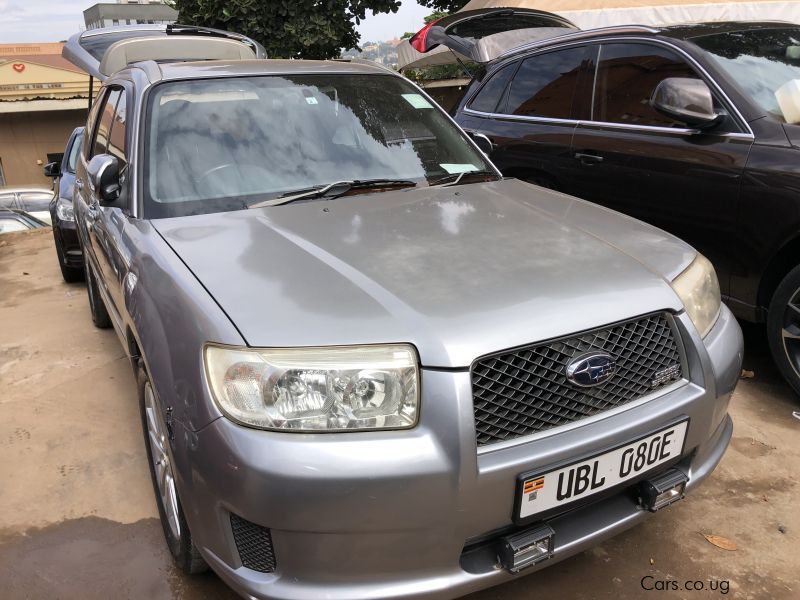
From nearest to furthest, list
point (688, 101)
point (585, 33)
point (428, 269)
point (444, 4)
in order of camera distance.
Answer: point (428, 269) < point (688, 101) < point (585, 33) < point (444, 4)

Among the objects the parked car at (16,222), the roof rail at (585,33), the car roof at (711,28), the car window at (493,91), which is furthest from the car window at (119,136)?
the parked car at (16,222)

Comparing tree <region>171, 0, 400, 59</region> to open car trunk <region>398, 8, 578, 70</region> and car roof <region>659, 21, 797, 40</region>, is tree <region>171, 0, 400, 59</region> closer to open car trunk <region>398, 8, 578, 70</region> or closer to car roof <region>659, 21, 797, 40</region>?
open car trunk <region>398, 8, 578, 70</region>

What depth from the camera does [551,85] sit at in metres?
4.60

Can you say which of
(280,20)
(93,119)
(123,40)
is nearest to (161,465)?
(93,119)

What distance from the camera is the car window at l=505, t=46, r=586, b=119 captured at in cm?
444

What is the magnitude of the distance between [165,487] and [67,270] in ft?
13.9

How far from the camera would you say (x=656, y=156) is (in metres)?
3.74

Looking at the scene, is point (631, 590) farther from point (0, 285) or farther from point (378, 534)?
point (0, 285)

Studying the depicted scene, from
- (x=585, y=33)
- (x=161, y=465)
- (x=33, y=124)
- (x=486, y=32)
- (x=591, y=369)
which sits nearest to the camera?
(x=591, y=369)

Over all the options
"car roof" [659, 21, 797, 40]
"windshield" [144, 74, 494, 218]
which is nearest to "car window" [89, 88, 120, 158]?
"windshield" [144, 74, 494, 218]

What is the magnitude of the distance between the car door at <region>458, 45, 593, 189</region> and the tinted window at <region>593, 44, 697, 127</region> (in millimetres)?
151

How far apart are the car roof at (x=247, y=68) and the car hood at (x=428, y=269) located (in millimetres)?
854

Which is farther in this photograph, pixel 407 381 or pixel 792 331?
pixel 792 331

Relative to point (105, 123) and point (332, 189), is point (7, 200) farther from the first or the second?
point (332, 189)
